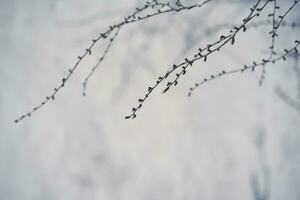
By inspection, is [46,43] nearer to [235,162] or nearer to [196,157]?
[196,157]

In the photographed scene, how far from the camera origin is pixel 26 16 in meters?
2.69

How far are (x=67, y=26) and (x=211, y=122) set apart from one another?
49.1 inches

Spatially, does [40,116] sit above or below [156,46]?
below

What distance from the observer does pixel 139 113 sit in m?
2.54

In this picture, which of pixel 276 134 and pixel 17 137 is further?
pixel 17 137

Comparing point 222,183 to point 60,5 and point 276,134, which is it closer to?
point 276,134

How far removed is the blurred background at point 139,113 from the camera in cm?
240

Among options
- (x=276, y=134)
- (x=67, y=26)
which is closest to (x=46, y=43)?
(x=67, y=26)

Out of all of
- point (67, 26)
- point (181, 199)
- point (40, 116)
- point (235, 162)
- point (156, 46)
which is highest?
point (67, 26)

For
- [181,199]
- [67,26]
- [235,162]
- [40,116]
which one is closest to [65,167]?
[40,116]

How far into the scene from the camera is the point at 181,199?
2.53 meters

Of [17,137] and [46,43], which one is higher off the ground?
[46,43]

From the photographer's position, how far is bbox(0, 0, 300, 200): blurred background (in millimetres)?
2402

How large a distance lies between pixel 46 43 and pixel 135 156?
105 cm
